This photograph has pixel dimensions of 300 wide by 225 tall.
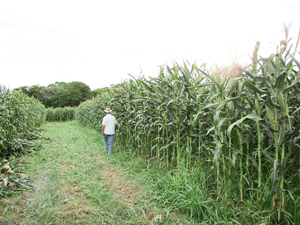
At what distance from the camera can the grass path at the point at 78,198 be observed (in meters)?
2.58

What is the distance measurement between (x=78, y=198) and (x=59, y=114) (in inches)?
1042

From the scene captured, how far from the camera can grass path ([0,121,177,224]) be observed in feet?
8.46

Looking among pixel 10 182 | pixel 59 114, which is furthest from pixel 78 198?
pixel 59 114

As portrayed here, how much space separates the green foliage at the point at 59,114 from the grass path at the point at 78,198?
23.6 m

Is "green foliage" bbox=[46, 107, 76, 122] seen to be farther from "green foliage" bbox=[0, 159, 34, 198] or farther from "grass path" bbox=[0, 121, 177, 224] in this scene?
"green foliage" bbox=[0, 159, 34, 198]

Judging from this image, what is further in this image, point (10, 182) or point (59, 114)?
point (59, 114)

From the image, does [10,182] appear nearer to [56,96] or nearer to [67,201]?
[67,201]

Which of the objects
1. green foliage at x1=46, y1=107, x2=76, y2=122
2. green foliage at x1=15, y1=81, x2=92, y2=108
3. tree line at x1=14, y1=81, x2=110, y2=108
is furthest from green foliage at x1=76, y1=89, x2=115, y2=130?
green foliage at x1=15, y1=81, x2=92, y2=108

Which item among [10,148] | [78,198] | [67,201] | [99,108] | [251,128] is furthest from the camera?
[99,108]

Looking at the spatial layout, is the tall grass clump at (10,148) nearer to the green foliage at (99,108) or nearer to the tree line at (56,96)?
the green foliage at (99,108)

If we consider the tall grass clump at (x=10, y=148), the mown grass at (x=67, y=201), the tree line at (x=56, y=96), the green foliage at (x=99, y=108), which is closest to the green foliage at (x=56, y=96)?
the tree line at (x=56, y=96)

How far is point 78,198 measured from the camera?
3.13 meters

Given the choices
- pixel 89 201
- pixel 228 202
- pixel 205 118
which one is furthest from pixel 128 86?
pixel 228 202

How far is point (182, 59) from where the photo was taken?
336 cm
